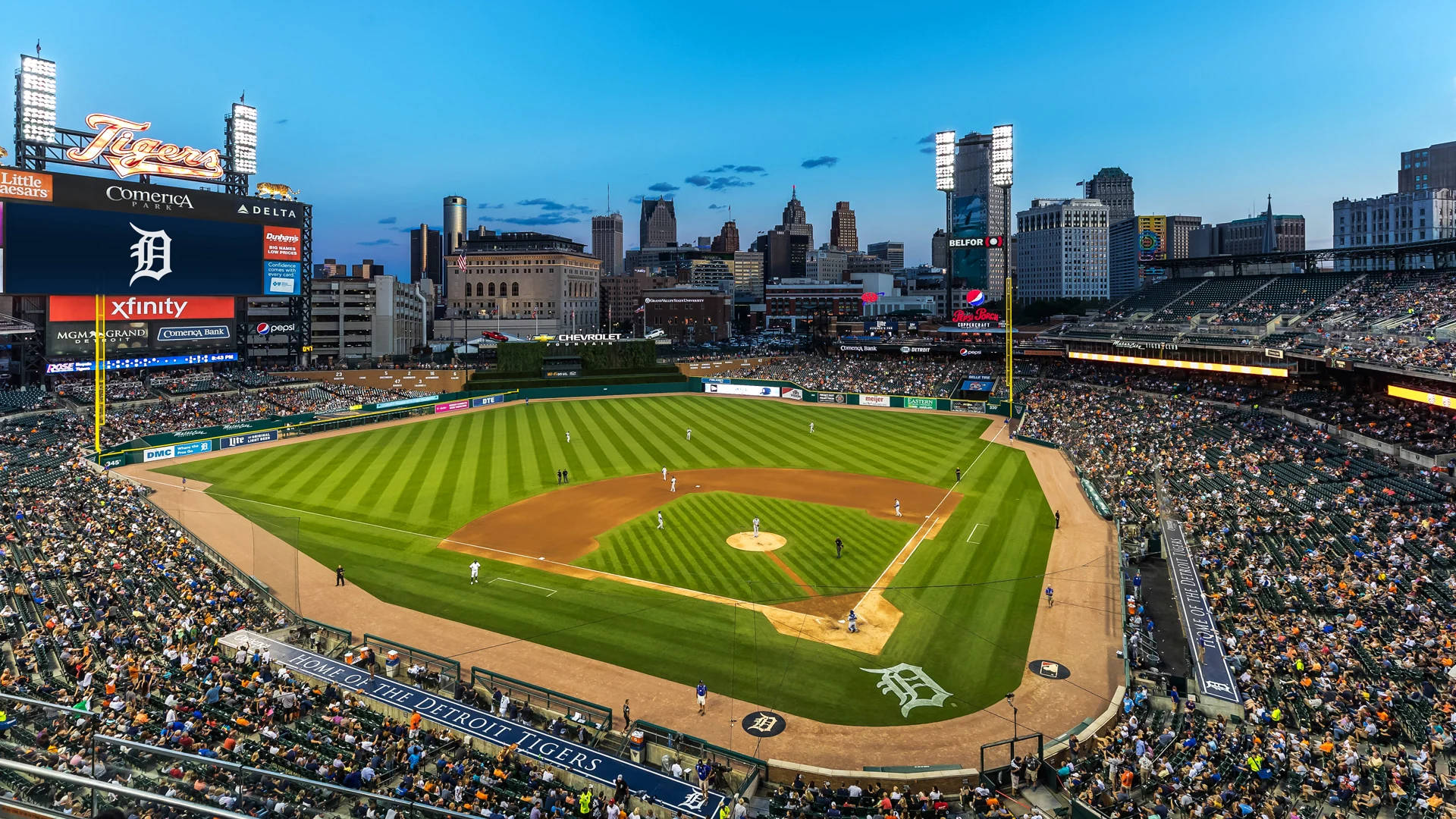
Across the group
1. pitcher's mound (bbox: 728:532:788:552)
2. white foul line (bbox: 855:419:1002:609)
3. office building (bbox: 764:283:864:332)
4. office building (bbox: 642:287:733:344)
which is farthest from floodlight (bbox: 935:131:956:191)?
office building (bbox: 764:283:864:332)

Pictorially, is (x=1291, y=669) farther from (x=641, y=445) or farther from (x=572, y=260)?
(x=572, y=260)

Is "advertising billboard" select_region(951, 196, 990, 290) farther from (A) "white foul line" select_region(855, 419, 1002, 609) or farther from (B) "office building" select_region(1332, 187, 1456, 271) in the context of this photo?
(B) "office building" select_region(1332, 187, 1456, 271)

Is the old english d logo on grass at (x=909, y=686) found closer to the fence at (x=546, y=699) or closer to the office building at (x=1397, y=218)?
the fence at (x=546, y=699)

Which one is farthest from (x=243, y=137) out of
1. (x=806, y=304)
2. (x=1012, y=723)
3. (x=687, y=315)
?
(x=806, y=304)

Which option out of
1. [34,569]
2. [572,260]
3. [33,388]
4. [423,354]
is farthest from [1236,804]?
[572,260]

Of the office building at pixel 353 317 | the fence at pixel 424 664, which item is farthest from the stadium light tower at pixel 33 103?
the fence at pixel 424 664
